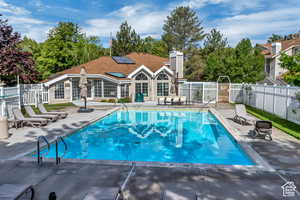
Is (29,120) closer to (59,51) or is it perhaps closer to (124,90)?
(124,90)

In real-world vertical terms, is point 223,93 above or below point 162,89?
below

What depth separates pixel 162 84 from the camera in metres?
27.7

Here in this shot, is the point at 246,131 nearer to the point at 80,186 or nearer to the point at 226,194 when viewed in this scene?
the point at 226,194

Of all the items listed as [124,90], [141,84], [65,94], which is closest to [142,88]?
[141,84]

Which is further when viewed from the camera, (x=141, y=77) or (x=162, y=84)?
A: (x=162, y=84)

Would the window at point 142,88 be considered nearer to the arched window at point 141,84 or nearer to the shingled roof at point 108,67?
the arched window at point 141,84

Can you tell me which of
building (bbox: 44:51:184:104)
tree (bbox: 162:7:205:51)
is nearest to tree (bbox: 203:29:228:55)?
tree (bbox: 162:7:205:51)

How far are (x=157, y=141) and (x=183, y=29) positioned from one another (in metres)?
37.1

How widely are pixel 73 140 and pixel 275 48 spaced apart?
124 feet

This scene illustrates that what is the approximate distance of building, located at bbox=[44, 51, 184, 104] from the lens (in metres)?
24.6

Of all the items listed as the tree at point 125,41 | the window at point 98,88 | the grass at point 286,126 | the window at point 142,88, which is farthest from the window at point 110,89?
the tree at point 125,41

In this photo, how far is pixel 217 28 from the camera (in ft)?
138

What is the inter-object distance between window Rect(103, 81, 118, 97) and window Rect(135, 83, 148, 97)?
7.91 feet

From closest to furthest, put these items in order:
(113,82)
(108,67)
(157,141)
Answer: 1. (157,141)
2. (113,82)
3. (108,67)
